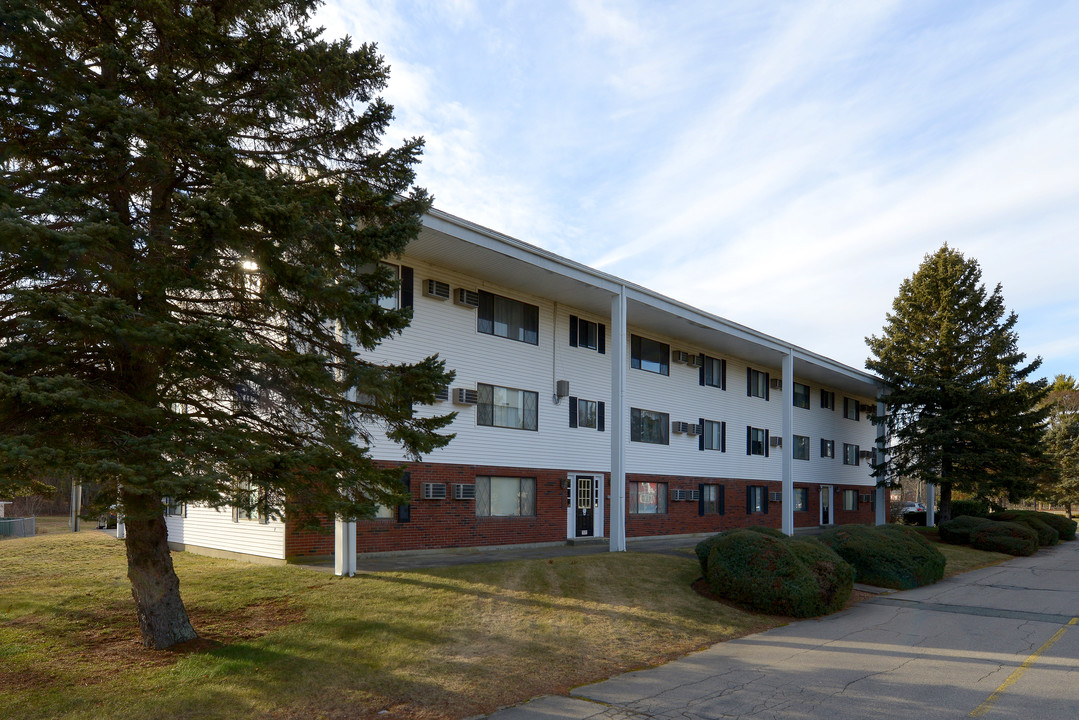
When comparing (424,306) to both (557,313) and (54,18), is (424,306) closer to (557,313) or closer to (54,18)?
(557,313)

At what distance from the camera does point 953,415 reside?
3020cm

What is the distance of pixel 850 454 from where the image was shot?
40000 mm

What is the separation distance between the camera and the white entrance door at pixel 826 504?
37.0m

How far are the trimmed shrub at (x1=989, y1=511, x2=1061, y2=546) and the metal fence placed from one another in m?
36.1

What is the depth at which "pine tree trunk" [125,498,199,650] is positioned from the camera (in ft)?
29.2

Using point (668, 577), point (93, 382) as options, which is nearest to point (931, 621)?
point (668, 577)

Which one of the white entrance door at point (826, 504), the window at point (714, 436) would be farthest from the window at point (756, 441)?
the white entrance door at point (826, 504)

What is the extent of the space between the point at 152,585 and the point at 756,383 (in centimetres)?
2718

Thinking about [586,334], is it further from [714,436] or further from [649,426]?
[714,436]

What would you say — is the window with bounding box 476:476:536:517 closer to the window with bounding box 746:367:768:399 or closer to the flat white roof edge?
the flat white roof edge

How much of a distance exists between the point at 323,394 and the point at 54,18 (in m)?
4.93

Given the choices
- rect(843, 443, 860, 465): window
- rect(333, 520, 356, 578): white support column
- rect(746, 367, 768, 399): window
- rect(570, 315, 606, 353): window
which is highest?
rect(570, 315, 606, 353): window

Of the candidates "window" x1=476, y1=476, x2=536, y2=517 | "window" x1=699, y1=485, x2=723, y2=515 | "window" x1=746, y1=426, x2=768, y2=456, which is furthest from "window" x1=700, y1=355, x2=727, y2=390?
"window" x1=476, y1=476, x2=536, y2=517

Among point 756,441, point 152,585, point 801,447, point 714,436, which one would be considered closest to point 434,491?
point 152,585
